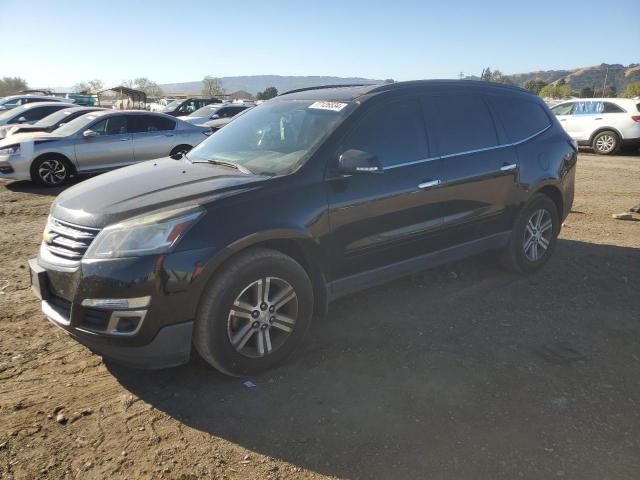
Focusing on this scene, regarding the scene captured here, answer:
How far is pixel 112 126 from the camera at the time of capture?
34.7 feet

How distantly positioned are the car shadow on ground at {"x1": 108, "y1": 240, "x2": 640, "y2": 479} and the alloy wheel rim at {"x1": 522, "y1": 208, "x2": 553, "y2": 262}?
0.67 meters

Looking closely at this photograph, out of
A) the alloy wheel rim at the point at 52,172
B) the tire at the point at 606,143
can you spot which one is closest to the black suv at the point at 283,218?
the alloy wheel rim at the point at 52,172

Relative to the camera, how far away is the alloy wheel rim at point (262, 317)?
3.14 meters

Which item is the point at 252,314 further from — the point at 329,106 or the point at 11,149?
the point at 11,149

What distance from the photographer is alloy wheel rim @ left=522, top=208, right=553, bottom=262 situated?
201 inches

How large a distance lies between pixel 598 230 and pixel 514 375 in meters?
4.57

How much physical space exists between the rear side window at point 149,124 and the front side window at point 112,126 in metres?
0.16

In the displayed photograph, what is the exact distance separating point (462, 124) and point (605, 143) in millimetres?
14243

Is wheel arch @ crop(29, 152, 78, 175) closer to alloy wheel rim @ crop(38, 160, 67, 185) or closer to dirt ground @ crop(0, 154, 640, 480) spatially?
alloy wheel rim @ crop(38, 160, 67, 185)

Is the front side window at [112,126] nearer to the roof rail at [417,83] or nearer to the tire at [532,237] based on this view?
the roof rail at [417,83]

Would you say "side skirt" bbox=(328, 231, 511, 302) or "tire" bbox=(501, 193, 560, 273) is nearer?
"side skirt" bbox=(328, 231, 511, 302)

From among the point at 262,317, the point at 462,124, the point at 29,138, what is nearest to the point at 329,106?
the point at 462,124

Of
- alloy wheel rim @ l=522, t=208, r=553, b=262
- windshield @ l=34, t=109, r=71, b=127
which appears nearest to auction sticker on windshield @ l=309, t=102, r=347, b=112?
alloy wheel rim @ l=522, t=208, r=553, b=262

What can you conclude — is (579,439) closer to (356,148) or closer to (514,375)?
(514,375)
